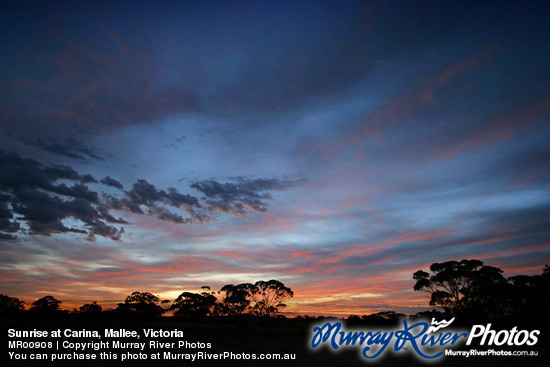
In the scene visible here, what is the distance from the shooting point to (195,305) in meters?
83.2

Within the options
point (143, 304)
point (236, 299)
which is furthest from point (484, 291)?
point (143, 304)

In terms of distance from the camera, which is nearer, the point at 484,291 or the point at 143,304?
the point at 484,291

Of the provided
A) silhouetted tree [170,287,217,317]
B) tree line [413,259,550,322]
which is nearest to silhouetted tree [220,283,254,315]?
silhouetted tree [170,287,217,317]

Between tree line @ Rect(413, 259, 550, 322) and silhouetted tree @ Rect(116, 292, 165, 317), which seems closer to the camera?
tree line @ Rect(413, 259, 550, 322)

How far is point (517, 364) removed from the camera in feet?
61.9

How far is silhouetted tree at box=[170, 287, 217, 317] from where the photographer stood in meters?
82.4

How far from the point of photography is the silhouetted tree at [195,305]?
270 ft

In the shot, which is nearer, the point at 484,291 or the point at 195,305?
the point at 484,291

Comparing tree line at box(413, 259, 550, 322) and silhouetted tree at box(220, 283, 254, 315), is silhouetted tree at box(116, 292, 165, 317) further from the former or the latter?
tree line at box(413, 259, 550, 322)

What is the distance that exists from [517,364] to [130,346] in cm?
2710

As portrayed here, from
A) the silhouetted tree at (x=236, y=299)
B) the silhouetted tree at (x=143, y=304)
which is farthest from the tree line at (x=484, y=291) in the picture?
the silhouetted tree at (x=143, y=304)

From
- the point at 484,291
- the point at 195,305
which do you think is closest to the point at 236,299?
the point at 195,305

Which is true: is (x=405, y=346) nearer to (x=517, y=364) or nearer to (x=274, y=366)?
(x=517, y=364)

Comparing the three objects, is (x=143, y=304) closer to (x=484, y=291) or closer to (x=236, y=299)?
(x=236, y=299)
